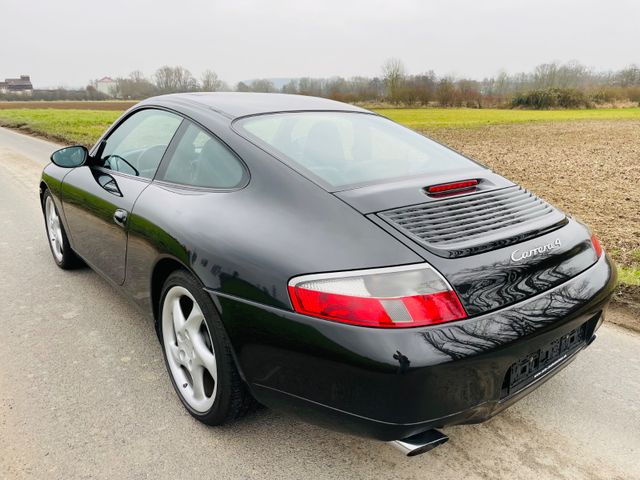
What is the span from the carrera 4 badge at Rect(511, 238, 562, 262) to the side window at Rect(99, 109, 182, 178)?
6.00 feet

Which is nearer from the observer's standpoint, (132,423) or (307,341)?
(307,341)

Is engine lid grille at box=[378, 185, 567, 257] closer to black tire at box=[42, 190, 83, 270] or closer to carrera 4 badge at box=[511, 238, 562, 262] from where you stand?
carrera 4 badge at box=[511, 238, 562, 262]

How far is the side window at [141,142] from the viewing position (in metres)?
2.79

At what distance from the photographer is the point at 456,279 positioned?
5.53ft

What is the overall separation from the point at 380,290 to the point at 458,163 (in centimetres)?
127

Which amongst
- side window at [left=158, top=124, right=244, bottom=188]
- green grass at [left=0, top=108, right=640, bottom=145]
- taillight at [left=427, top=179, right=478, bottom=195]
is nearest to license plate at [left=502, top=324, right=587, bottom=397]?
taillight at [left=427, top=179, right=478, bottom=195]

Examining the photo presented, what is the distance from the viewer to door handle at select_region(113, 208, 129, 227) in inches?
105

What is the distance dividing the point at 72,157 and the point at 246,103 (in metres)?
1.34

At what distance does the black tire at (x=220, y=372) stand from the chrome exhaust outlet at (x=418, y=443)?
0.69 meters

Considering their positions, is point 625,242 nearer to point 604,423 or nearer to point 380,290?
point 604,423

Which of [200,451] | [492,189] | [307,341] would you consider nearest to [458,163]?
[492,189]

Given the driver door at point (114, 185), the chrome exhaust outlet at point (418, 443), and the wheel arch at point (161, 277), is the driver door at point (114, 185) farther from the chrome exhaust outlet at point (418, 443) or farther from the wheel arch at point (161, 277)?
the chrome exhaust outlet at point (418, 443)

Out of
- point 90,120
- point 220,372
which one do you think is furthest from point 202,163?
point 90,120

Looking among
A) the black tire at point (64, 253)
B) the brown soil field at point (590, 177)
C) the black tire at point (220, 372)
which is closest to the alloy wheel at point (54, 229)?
the black tire at point (64, 253)
